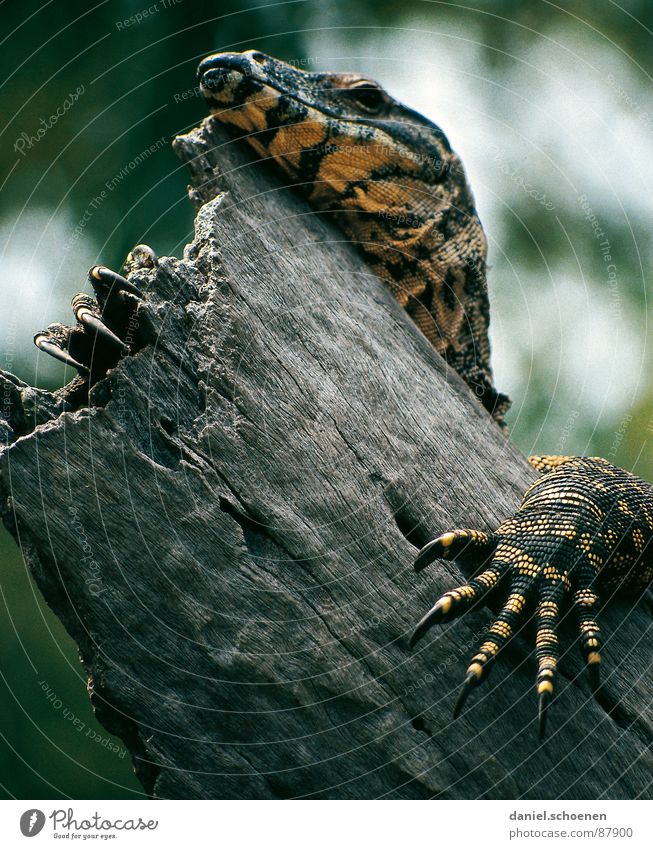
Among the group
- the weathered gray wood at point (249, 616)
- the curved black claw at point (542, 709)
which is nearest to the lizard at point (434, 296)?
the curved black claw at point (542, 709)

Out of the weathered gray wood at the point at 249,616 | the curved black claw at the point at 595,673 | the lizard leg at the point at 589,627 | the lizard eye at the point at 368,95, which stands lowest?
the weathered gray wood at the point at 249,616

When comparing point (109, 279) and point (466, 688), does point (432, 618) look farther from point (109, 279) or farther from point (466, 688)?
point (109, 279)

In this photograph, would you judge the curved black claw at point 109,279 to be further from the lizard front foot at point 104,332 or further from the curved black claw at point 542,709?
the curved black claw at point 542,709

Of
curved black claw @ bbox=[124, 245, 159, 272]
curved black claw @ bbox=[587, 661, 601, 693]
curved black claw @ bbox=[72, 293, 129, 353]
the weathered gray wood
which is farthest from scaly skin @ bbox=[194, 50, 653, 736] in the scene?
curved black claw @ bbox=[72, 293, 129, 353]

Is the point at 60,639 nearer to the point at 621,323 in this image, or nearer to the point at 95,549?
the point at 95,549

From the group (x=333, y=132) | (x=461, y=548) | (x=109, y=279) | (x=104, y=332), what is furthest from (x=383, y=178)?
(x=461, y=548)

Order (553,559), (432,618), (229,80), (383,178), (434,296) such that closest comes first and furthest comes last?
(432,618)
(553,559)
(229,80)
(383,178)
(434,296)
